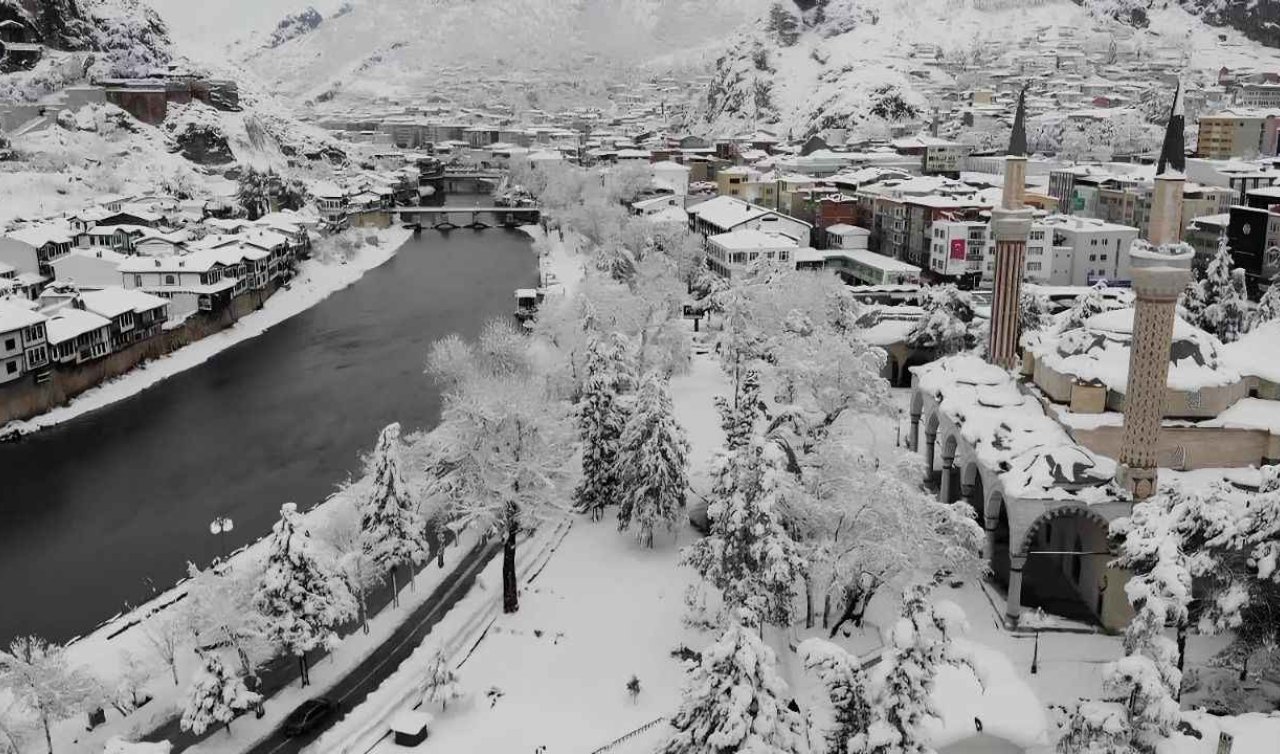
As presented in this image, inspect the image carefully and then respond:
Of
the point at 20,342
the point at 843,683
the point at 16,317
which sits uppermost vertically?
the point at 16,317

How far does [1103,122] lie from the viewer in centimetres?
10962

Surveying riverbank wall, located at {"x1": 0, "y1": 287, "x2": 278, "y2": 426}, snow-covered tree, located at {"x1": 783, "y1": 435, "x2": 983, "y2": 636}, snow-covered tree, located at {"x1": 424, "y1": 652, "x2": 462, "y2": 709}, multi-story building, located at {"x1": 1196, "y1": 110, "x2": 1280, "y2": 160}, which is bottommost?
snow-covered tree, located at {"x1": 424, "y1": 652, "x2": 462, "y2": 709}

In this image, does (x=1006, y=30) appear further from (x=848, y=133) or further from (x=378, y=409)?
(x=378, y=409)

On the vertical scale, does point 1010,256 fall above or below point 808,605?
above

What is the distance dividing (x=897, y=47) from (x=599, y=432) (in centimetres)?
13598

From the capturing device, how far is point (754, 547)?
19625 mm

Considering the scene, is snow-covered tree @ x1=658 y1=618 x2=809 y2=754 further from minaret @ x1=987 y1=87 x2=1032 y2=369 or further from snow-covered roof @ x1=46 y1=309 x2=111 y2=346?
snow-covered roof @ x1=46 y1=309 x2=111 y2=346

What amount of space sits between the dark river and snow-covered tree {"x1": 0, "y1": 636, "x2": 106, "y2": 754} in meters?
6.27

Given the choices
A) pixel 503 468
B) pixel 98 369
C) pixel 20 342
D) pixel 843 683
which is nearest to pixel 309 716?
pixel 503 468

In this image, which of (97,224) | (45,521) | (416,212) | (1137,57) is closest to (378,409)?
(45,521)

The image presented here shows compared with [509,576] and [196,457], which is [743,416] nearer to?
[509,576]

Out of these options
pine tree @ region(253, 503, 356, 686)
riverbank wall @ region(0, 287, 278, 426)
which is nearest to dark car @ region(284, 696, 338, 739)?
pine tree @ region(253, 503, 356, 686)

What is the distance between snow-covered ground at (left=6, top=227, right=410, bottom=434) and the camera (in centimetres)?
4157

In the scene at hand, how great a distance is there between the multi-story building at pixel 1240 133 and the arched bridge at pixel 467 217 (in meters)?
61.2
